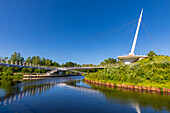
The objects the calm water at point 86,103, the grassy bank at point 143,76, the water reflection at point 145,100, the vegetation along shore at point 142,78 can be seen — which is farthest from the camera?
the grassy bank at point 143,76

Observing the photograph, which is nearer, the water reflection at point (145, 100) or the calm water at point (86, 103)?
the calm water at point (86, 103)

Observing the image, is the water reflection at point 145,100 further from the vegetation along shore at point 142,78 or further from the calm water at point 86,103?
the vegetation along shore at point 142,78

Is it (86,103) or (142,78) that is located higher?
(142,78)

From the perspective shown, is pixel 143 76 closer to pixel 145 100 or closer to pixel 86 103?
pixel 145 100

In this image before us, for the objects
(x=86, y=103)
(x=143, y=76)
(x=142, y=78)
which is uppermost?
(x=143, y=76)

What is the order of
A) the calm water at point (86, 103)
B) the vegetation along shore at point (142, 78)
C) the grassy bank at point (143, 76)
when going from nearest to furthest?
the calm water at point (86, 103) < the vegetation along shore at point (142, 78) < the grassy bank at point (143, 76)

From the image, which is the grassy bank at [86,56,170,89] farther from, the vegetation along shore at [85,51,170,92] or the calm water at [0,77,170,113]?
the calm water at [0,77,170,113]

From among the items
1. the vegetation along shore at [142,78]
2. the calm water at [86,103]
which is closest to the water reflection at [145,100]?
the calm water at [86,103]

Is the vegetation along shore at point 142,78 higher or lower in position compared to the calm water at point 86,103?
higher

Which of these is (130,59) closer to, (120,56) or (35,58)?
(120,56)

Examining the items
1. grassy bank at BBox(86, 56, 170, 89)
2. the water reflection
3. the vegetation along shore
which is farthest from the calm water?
grassy bank at BBox(86, 56, 170, 89)

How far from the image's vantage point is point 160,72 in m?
31.2

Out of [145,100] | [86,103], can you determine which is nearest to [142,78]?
[145,100]

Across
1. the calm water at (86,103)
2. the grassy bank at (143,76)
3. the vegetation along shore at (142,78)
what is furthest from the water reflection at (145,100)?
the grassy bank at (143,76)
